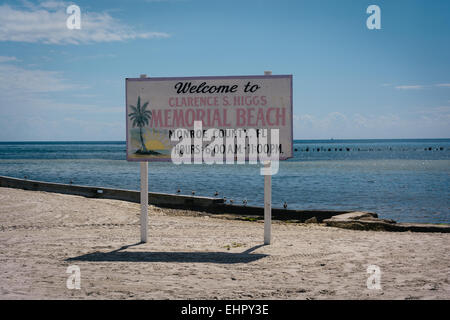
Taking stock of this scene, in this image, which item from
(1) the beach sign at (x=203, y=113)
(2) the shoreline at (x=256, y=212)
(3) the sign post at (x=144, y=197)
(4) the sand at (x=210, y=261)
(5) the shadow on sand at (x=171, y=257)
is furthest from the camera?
(2) the shoreline at (x=256, y=212)

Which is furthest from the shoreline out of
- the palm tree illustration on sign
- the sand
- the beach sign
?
the palm tree illustration on sign

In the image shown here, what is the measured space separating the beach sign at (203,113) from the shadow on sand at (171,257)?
7.74ft

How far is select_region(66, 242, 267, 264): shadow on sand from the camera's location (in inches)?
347

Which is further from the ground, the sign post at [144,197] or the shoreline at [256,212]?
the sign post at [144,197]

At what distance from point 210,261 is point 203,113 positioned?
12.1ft

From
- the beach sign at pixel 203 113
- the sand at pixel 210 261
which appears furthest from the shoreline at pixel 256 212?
the beach sign at pixel 203 113

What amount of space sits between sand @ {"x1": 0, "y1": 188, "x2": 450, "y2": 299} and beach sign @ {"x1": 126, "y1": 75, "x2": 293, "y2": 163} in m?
2.32

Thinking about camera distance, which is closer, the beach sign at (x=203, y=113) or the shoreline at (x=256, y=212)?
the beach sign at (x=203, y=113)

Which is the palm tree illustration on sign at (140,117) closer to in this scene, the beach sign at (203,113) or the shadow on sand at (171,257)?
the beach sign at (203,113)

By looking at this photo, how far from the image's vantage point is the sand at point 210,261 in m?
6.68

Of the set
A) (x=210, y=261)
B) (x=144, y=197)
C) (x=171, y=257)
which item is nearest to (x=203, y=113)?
(x=144, y=197)

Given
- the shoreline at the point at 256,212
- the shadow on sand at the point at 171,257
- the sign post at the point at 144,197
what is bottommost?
the shoreline at the point at 256,212

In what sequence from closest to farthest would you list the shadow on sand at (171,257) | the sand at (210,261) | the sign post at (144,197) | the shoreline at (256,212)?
the sand at (210,261) < the shadow on sand at (171,257) < the sign post at (144,197) < the shoreline at (256,212)
